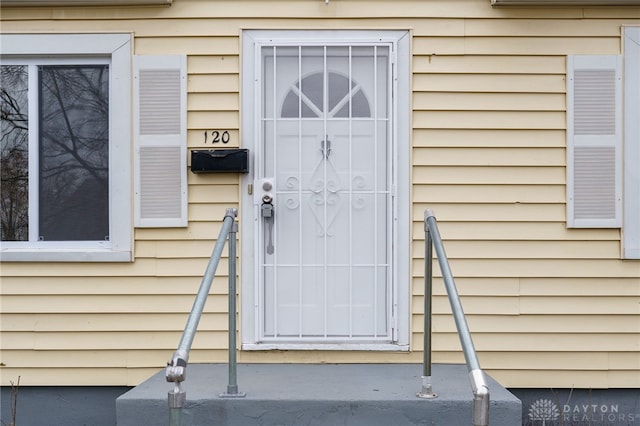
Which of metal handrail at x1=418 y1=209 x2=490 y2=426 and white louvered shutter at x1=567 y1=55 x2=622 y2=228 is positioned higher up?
white louvered shutter at x1=567 y1=55 x2=622 y2=228

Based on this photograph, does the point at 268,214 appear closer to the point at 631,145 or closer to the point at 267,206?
the point at 267,206

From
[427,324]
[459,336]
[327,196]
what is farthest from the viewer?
[327,196]

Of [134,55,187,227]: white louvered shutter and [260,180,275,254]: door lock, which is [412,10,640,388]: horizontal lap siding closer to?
[260,180,275,254]: door lock

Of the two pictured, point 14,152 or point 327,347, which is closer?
point 327,347

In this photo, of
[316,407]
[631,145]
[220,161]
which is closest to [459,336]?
[316,407]

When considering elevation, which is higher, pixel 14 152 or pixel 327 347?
pixel 14 152

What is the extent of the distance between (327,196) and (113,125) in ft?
4.84

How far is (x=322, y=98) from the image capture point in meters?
4.96

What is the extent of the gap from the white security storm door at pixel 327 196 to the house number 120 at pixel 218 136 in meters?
0.23

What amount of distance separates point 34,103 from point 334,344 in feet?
8.36

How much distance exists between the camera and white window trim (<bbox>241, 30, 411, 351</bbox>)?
16.0 feet

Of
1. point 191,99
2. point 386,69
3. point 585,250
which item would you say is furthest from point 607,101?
point 191,99

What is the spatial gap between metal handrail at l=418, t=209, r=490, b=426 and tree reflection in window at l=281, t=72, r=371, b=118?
121 centimetres

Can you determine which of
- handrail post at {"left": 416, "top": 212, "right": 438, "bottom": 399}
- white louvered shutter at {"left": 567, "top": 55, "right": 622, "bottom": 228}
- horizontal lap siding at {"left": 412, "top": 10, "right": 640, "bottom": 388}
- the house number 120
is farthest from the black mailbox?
white louvered shutter at {"left": 567, "top": 55, "right": 622, "bottom": 228}
